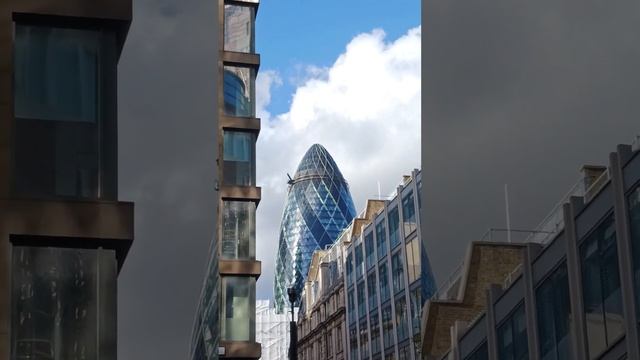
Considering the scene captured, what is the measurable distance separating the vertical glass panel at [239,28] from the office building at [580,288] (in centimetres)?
1466

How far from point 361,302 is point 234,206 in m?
55.8

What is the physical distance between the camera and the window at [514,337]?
41.4m

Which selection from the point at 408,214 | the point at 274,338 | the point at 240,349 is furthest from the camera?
the point at 274,338

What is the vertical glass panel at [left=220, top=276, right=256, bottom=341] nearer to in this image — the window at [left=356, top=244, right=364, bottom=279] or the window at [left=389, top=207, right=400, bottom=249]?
the window at [left=389, top=207, right=400, bottom=249]

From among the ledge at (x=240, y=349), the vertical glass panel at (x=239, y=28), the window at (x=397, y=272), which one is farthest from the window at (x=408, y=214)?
the ledge at (x=240, y=349)

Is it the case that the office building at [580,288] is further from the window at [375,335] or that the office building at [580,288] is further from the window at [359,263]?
the window at [359,263]

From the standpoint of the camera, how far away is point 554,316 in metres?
38.5

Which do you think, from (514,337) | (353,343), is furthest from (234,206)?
(353,343)

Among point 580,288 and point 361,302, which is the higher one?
point 361,302

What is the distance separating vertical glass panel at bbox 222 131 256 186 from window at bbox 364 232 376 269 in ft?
164

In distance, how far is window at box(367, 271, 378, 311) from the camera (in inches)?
3745

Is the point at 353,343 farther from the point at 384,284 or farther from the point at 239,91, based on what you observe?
the point at 239,91

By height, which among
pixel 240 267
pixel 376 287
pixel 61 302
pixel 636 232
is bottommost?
pixel 61 302

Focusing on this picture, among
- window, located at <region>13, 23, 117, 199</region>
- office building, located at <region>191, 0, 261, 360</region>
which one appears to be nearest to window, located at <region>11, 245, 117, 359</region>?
window, located at <region>13, 23, 117, 199</region>
